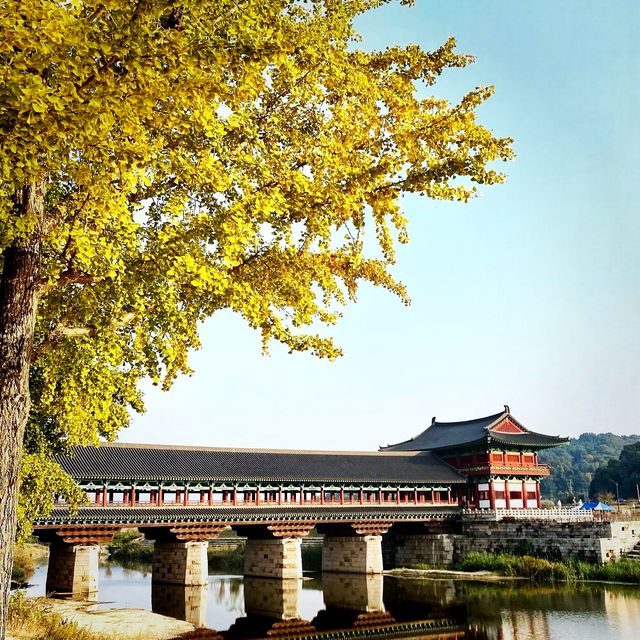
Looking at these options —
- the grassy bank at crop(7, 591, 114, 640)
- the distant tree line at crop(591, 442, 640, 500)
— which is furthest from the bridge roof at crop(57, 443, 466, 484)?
the distant tree line at crop(591, 442, 640, 500)

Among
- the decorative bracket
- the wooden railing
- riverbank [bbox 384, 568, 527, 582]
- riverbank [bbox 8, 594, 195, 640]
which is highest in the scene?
the wooden railing

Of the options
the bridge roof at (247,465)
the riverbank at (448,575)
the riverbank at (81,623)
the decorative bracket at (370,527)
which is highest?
the bridge roof at (247,465)

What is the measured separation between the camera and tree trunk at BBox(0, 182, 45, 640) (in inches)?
264

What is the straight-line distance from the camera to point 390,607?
81.2ft

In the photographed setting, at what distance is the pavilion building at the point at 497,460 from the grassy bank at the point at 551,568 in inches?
265

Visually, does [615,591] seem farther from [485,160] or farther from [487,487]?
[485,160]

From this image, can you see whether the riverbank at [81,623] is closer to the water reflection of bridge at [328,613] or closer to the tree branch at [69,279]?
the water reflection of bridge at [328,613]

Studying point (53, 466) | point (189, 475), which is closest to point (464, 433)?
point (189, 475)

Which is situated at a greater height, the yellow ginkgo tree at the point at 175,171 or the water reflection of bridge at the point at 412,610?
the yellow ginkgo tree at the point at 175,171

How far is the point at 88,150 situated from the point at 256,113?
10.4 feet

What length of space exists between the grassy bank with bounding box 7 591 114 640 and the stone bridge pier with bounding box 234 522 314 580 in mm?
16373

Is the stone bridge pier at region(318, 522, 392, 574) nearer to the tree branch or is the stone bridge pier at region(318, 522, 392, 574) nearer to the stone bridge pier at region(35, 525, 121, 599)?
the stone bridge pier at region(35, 525, 121, 599)

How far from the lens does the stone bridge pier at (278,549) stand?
3253 centimetres

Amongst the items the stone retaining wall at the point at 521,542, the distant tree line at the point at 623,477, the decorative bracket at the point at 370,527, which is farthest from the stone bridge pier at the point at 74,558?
the distant tree line at the point at 623,477
